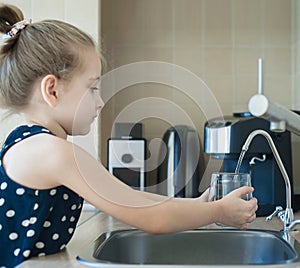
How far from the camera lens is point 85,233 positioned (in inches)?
47.2

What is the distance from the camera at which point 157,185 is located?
1783 mm

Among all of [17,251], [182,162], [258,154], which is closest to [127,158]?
[182,162]

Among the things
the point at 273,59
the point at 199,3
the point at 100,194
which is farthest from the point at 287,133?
the point at 100,194

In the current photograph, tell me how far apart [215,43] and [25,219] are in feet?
3.87

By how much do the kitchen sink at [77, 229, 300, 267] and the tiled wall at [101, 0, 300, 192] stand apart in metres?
0.71

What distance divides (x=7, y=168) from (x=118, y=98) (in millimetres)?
991

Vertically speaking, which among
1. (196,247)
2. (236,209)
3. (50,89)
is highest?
(50,89)

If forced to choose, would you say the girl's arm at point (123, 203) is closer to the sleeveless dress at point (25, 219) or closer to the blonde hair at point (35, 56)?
the sleeveless dress at point (25, 219)

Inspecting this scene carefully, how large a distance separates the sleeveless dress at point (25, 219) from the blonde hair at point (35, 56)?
0.32ft

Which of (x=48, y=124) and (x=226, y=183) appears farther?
(x=226, y=183)

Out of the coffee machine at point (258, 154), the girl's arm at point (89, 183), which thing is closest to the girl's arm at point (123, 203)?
the girl's arm at point (89, 183)

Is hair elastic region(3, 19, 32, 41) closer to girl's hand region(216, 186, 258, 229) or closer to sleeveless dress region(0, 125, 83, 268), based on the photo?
sleeveless dress region(0, 125, 83, 268)

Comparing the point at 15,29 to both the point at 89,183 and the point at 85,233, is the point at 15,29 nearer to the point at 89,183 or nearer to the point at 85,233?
the point at 89,183

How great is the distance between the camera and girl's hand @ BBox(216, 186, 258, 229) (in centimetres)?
99
